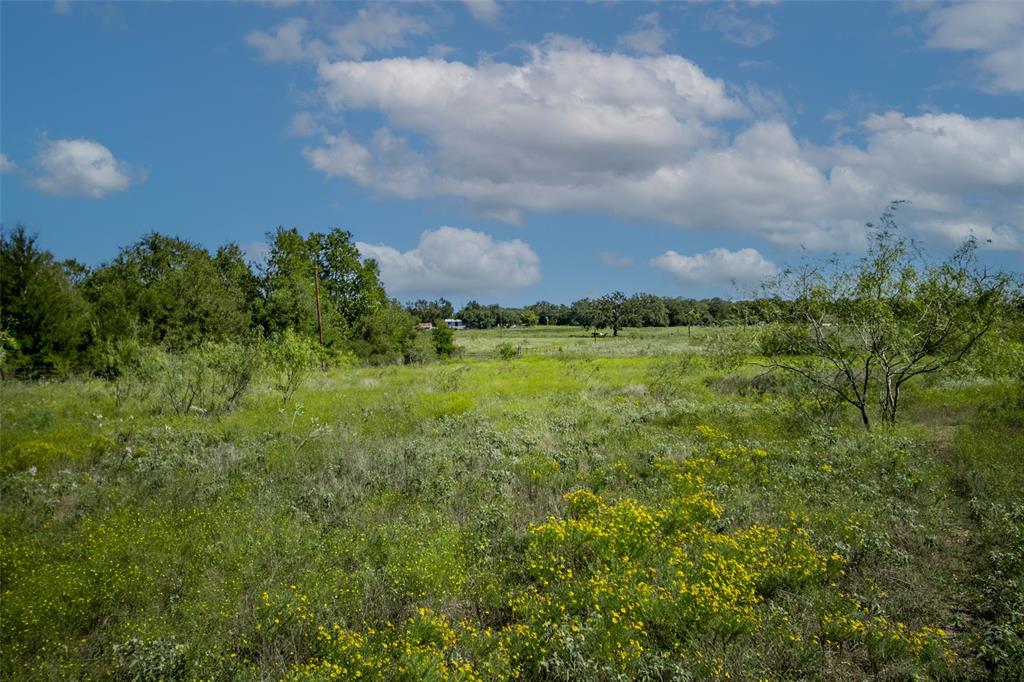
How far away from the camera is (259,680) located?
527 cm

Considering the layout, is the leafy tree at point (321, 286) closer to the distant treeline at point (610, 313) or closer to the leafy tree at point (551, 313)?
the distant treeline at point (610, 313)

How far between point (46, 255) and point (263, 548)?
34.4 meters

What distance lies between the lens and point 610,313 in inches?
4882

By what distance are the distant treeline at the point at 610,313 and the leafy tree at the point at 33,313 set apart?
33.3 meters

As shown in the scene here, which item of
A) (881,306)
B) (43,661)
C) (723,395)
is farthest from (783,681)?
(723,395)

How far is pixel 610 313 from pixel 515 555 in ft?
389

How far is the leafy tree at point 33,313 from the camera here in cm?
2856

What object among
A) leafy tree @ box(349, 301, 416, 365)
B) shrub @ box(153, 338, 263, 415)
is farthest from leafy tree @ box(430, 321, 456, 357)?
shrub @ box(153, 338, 263, 415)

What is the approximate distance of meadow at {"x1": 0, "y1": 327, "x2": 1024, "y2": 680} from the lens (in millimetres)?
5727

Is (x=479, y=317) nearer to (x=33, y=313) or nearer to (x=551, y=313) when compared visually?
(x=551, y=313)

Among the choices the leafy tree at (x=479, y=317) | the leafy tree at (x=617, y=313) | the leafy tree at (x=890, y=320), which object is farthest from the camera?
the leafy tree at (x=479, y=317)

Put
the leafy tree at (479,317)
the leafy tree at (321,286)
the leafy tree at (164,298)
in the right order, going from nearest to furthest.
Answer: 1. the leafy tree at (164,298)
2. the leafy tree at (321,286)
3. the leafy tree at (479,317)

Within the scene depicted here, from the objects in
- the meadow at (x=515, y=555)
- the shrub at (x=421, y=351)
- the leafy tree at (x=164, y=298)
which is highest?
the leafy tree at (x=164, y=298)

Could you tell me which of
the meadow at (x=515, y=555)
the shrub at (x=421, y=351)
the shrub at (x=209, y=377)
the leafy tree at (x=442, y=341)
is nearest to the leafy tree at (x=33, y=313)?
the shrub at (x=209, y=377)
